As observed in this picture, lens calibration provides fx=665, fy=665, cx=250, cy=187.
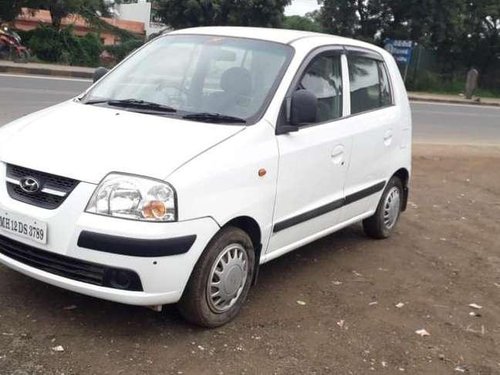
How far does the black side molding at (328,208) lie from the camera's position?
14.0ft

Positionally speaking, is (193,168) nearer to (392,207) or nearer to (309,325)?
(309,325)

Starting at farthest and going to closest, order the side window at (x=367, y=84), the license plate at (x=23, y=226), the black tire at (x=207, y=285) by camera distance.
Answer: the side window at (x=367, y=84) < the black tire at (x=207, y=285) < the license plate at (x=23, y=226)

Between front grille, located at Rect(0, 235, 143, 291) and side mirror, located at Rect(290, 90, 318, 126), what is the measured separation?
57.4 inches

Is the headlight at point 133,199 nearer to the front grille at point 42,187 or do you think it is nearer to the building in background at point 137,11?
the front grille at point 42,187

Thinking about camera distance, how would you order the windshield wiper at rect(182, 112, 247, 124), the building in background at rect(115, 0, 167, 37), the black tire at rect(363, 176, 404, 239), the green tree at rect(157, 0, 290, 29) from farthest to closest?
the building in background at rect(115, 0, 167, 37) → the green tree at rect(157, 0, 290, 29) → the black tire at rect(363, 176, 404, 239) → the windshield wiper at rect(182, 112, 247, 124)

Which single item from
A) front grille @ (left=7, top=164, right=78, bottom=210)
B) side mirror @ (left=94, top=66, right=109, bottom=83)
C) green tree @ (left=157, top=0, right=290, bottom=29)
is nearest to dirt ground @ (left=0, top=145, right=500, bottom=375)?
front grille @ (left=7, top=164, right=78, bottom=210)

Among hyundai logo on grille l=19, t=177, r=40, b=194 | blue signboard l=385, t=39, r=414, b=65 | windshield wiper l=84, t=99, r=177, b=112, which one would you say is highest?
blue signboard l=385, t=39, r=414, b=65

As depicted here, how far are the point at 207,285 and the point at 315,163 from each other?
123cm

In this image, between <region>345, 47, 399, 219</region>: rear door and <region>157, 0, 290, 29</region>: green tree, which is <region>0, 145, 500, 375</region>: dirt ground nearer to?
<region>345, 47, 399, 219</region>: rear door

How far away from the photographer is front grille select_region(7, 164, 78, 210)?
3.40 meters

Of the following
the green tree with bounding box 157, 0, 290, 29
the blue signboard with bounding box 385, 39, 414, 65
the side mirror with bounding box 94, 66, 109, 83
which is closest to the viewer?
the side mirror with bounding box 94, 66, 109, 83

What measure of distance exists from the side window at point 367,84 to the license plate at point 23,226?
2.60m

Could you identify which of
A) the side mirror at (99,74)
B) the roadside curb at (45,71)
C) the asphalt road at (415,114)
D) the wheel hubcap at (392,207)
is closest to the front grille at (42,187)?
the side mirror at (99,74)

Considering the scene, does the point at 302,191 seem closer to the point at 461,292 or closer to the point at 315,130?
the point at 315,130
